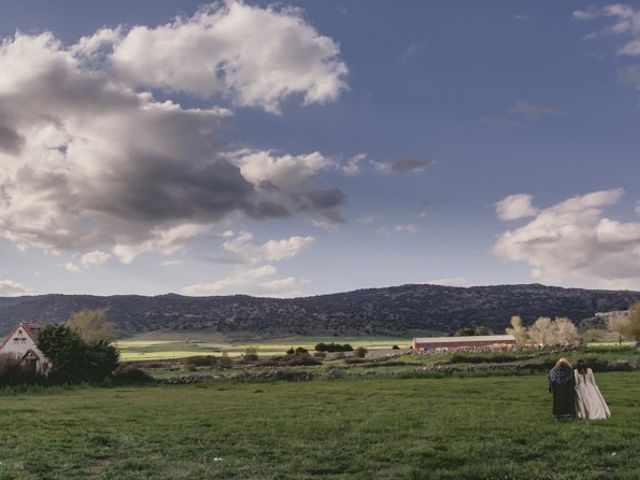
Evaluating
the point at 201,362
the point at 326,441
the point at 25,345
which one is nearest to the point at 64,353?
the point at 25,345

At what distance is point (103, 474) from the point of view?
583 inches

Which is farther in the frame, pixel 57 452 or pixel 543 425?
pixel 543 425

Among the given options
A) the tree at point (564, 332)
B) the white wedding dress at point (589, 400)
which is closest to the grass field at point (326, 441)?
the white wedding dress at point (589, 400)

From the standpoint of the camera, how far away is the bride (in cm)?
2245

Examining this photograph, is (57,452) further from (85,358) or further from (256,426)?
(85,358)

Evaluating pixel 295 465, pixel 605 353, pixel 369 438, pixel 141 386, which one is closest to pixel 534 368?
pixel 605 353

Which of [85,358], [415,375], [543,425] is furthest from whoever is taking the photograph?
[85,358]

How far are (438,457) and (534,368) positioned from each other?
1579 inches

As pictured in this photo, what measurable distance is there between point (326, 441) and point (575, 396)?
34.4 feet

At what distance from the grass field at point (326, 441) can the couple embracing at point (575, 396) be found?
2.56 feet

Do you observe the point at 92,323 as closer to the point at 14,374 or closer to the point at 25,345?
the point at 25,345

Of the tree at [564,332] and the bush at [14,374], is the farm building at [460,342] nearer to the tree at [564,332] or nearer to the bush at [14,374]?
the tree at [564,332]

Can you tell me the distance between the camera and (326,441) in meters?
18.7

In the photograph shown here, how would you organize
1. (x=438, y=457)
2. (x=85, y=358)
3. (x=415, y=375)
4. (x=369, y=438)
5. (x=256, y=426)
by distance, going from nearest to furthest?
(x=438, y=457) < (x=369, y=438) < (x=256, y=426) < (x=415, y=375) < (x=85, y=358)
